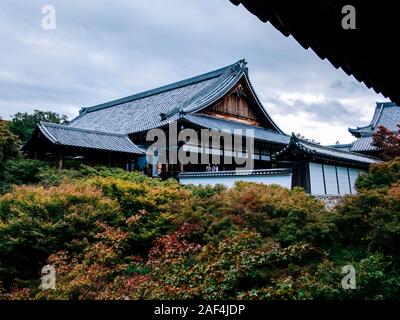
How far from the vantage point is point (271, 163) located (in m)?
24.8

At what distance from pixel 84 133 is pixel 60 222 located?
11.5 meters

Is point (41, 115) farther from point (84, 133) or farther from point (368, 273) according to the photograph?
point (368, 273)

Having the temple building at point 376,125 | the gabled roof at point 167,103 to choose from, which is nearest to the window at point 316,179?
the gabled roof at point 167,103

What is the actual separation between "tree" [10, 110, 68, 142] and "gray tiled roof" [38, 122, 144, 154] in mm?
19463

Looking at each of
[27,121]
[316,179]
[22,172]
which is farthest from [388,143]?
[27,121]

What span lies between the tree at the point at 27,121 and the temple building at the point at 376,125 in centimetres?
2983

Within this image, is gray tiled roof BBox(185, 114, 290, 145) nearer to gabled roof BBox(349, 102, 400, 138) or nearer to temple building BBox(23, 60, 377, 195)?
temple building BBox(23, 60, 377, 195)

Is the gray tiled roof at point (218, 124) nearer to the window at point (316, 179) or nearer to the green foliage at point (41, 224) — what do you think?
the window at point (316, 179)

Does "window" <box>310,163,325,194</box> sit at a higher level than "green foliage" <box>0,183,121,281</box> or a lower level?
higher

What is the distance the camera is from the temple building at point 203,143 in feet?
47.0

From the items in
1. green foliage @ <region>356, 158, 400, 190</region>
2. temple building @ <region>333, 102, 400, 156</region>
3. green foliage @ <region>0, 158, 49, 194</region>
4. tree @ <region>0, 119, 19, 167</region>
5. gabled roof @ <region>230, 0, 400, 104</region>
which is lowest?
gabled roof @ <region>230, 0, 400, 104</region>

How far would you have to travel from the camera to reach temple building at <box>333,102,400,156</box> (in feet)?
82.0

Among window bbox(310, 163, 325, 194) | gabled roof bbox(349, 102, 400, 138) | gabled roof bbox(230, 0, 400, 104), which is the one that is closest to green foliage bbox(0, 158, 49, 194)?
window bbox(310, 163, 325, 194)

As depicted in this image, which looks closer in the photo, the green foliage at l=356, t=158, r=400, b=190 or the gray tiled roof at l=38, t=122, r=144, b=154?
the green foliage at l=356, t=158, r=400, b=190
